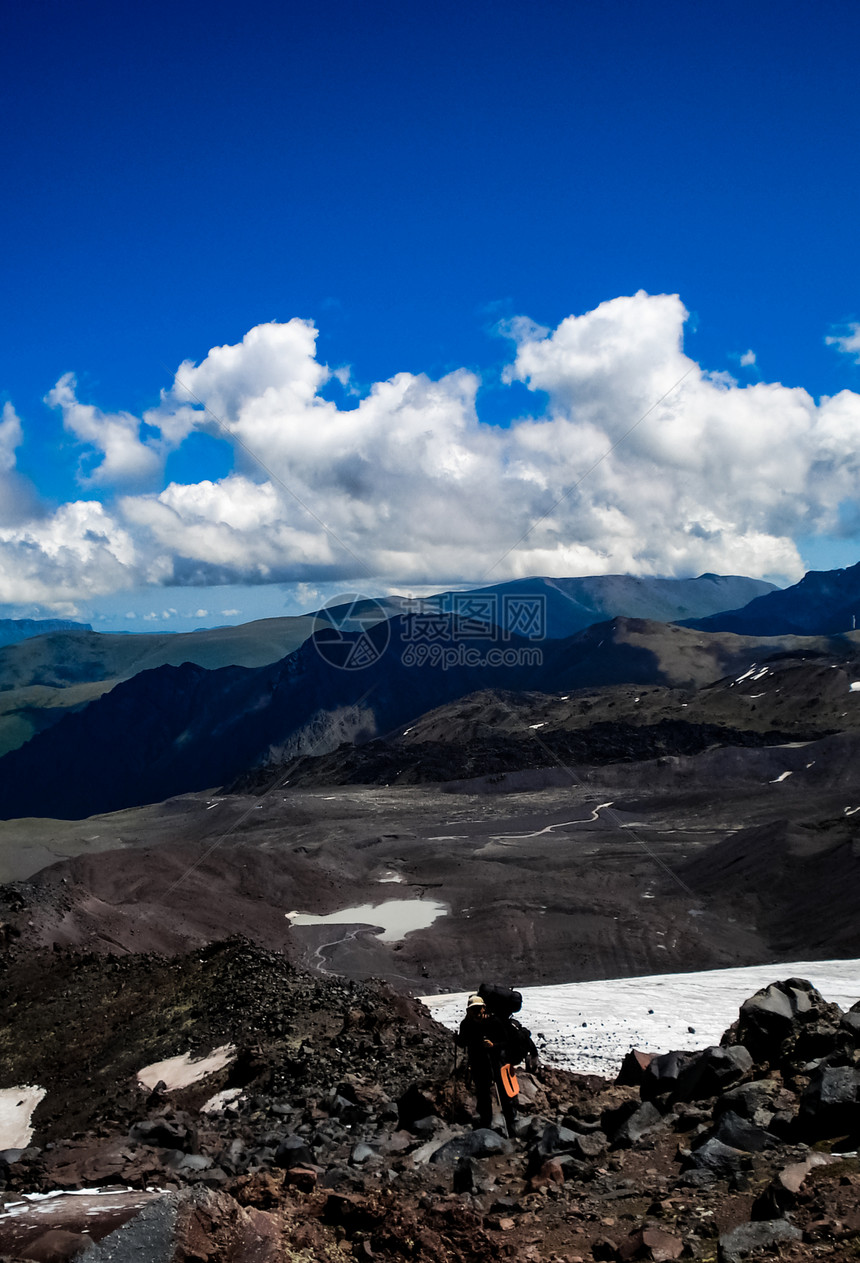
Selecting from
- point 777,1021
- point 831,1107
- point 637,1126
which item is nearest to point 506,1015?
point 637,1126

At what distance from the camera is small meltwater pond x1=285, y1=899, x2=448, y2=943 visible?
110ft

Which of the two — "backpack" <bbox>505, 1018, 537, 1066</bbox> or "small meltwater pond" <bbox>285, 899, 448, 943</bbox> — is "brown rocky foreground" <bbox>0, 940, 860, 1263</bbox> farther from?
"small meltwater pond" <bbox>285, 899, 448, 943</bbox>

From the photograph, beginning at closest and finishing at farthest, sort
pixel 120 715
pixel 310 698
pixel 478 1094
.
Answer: pixel 478 1094 < pixel 310 698 < pixel 120 715

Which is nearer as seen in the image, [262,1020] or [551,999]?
[262,1020]

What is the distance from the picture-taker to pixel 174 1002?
1413 cm

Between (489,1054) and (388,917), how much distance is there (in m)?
28.8

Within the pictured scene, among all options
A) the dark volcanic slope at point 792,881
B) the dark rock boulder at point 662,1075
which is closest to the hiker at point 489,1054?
the dark rock boulder at point 662,1075

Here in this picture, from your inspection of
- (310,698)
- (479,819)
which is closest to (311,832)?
(479,819)

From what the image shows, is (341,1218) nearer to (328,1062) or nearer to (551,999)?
(328,1062)

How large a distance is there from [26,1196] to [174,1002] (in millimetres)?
8094

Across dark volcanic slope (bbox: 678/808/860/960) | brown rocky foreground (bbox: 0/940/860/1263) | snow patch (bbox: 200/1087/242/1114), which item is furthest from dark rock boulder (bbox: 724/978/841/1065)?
dark volcanic slope (bbox: 678/808/860/960)

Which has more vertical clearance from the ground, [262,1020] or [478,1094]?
[478,1094]

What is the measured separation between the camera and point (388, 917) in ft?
116

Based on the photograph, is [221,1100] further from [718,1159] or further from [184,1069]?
[718,1159]
